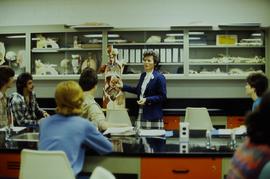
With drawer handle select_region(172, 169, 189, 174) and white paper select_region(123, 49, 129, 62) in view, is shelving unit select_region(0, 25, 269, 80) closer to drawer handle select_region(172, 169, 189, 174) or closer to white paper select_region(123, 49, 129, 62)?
white paper select_region(123, 49, 129, 62)

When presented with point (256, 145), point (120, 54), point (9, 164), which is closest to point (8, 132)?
point (9, 164)

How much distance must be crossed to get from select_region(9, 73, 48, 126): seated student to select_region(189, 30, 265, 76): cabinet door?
2550 millimetres

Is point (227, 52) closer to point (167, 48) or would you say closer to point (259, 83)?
point (167, 48)

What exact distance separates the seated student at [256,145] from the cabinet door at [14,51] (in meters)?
5.21

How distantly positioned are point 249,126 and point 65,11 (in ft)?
17.3

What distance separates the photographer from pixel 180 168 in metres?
2.99

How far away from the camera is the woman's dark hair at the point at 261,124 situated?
1.92 metres

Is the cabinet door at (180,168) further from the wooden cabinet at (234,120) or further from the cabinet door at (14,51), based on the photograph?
the cabinet door at (14,51)

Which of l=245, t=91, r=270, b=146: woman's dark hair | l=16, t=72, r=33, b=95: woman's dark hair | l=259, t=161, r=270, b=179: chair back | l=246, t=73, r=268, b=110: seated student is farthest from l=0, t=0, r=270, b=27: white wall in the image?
l=259, t=161, r=270, b=179: chair back

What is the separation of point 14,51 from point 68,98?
4372 mm

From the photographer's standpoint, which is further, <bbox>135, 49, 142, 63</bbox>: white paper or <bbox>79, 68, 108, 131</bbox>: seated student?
<bbox>135, 49, 142, 63</bbox>: white paper

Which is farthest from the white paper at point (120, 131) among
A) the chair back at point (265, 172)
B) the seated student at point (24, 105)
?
the chair back at point (265, 172)

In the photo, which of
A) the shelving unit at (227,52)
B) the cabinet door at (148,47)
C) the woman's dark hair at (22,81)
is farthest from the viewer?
the cabinet door at (148,47)

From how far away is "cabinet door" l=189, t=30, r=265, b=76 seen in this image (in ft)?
20.8
